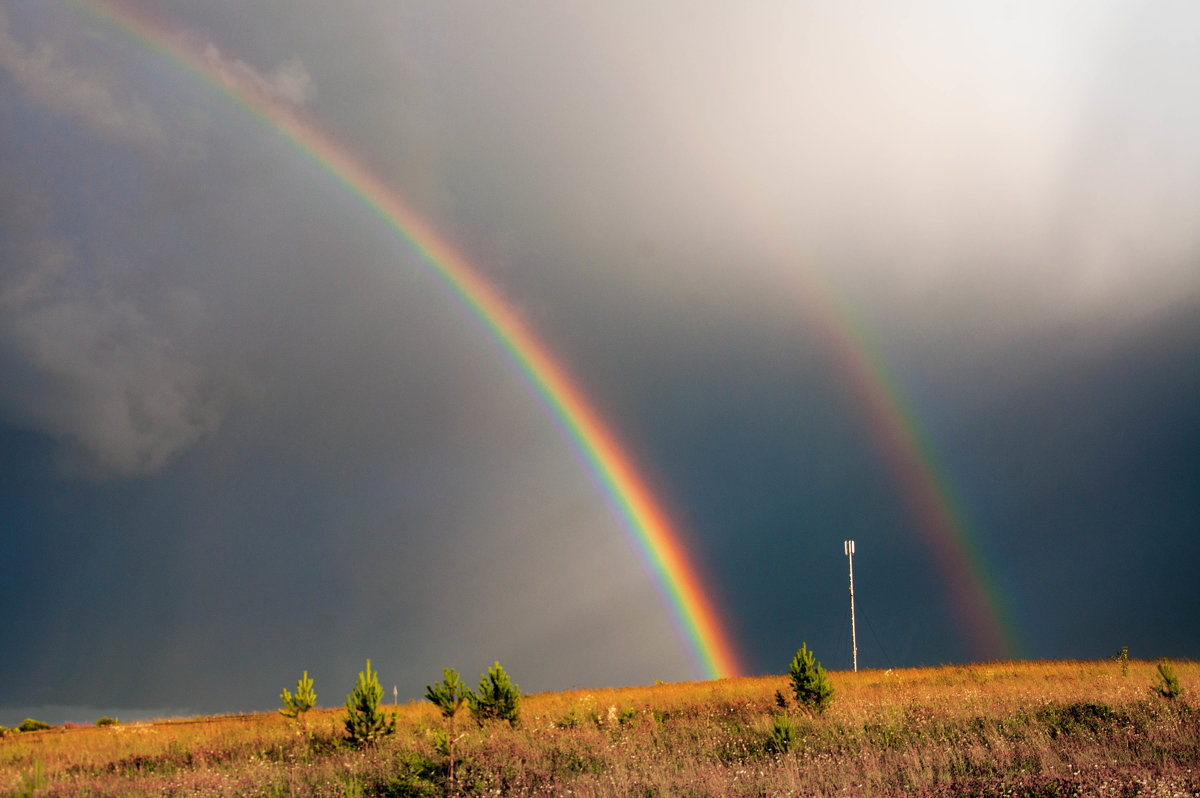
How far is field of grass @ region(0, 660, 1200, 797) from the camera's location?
12273 millimetres

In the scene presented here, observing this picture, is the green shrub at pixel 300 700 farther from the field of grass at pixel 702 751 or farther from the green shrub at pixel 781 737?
the green shrub at pixel 781 737

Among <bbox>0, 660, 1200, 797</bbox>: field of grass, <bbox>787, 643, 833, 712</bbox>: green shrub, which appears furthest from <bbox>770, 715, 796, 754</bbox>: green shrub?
<bbox>787, 643, 833, 712</bbox>: green shrub

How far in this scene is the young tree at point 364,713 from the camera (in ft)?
57.0

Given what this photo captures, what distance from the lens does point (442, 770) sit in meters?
13.3

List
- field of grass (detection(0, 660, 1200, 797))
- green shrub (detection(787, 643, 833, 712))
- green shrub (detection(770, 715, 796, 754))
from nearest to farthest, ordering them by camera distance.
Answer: field of grass (detection(0, 660, 1200, 797)) → green shrub (detection(770, 715, 796, 754)) → green shrub (detection(787, 643, 833, 712))

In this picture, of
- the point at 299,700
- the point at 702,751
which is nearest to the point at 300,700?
the point at 299,700

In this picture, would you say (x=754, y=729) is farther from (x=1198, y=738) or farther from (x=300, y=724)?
(x=300, y=724)

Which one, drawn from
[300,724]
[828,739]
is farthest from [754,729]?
[300,724]

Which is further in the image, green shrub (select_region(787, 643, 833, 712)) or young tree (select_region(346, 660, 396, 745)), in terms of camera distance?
green shrub (select_region(787, 643, 833, 712))

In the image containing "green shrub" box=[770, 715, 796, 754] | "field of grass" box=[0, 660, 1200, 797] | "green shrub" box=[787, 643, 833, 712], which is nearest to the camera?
"field of grass" box=[0, 660, 1200, 797]

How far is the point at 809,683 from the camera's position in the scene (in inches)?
827

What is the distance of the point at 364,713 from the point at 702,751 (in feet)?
23.9

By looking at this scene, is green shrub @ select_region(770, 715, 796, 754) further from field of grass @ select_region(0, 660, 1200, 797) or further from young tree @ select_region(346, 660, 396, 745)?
young tree @ select_region(346, 660, 396, 745)

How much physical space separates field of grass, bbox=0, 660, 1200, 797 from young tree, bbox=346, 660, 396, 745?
13.9 inches
